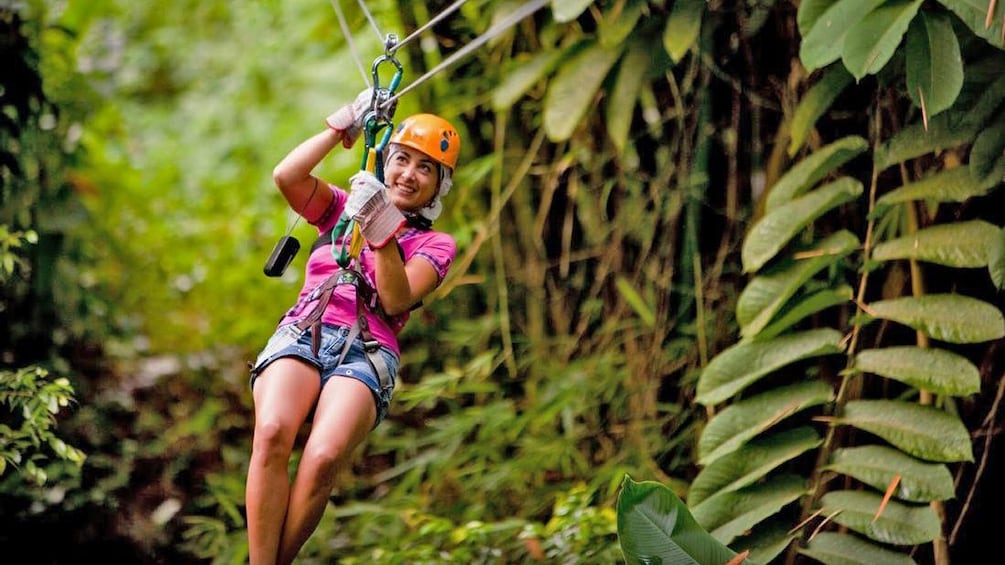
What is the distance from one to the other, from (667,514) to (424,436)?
213 centimetres

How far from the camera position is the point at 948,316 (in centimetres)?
289

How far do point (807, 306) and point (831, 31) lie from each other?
0.77 meters

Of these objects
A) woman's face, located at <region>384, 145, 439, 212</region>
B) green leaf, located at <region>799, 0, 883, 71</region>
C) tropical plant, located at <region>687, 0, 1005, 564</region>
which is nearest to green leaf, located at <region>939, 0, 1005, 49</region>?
tropical plant, located at <region>687, 0, 1005, 564</region>

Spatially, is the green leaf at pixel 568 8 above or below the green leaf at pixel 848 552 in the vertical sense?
above

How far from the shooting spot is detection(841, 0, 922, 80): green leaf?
2537mm

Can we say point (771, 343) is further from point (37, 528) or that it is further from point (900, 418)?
point (37, 528)

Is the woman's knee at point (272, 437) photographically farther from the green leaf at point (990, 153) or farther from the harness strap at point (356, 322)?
the green leaf at point (990, 153)

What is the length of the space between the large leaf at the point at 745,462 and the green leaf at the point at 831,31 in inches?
40.2

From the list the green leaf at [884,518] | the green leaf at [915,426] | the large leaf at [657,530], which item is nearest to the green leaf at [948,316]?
the green leaf at [915,426]

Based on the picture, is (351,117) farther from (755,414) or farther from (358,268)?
(755,414)

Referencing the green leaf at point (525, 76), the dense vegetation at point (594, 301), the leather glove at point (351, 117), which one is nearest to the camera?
the leather glove at point (351, 117)

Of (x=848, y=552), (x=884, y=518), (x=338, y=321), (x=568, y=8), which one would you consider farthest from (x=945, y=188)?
(x=338, y=321)

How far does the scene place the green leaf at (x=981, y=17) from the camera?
2492 millimetres

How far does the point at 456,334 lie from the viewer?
15.5ft
